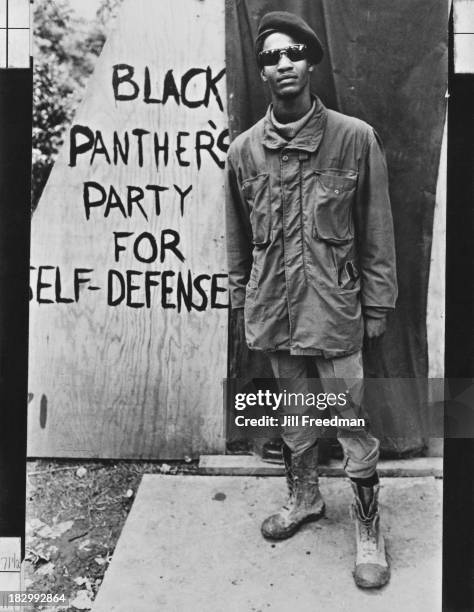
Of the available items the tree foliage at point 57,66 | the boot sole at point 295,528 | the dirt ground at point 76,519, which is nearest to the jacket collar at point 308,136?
the tree foliage at point 57,66

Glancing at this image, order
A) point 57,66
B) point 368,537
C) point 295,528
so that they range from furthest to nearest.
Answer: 1. point 57,66
2. point 295,528
3. point 368,537

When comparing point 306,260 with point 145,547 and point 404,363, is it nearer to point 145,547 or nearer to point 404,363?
point 404,363

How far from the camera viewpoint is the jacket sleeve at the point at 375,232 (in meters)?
3.04

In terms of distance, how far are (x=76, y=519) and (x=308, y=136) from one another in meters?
2.23

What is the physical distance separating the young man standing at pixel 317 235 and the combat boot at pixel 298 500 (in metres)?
0.29

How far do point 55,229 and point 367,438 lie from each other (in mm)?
1961

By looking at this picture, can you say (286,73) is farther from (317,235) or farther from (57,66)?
(57,66)

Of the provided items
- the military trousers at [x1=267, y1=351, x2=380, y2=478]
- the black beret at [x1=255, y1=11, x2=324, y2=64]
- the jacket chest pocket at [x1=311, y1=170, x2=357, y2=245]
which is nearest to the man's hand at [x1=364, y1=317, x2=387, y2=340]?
the military trousers at [x1=267, y1=351, x2=380, y2=478]

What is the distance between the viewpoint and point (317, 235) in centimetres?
303

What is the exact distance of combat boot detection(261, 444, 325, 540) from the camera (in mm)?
3408

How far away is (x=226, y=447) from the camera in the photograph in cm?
400

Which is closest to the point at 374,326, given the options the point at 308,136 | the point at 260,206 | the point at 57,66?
the point at 260,206

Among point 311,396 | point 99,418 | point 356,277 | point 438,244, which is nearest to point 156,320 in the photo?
point 99,418

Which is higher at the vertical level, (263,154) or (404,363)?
(263,154)
